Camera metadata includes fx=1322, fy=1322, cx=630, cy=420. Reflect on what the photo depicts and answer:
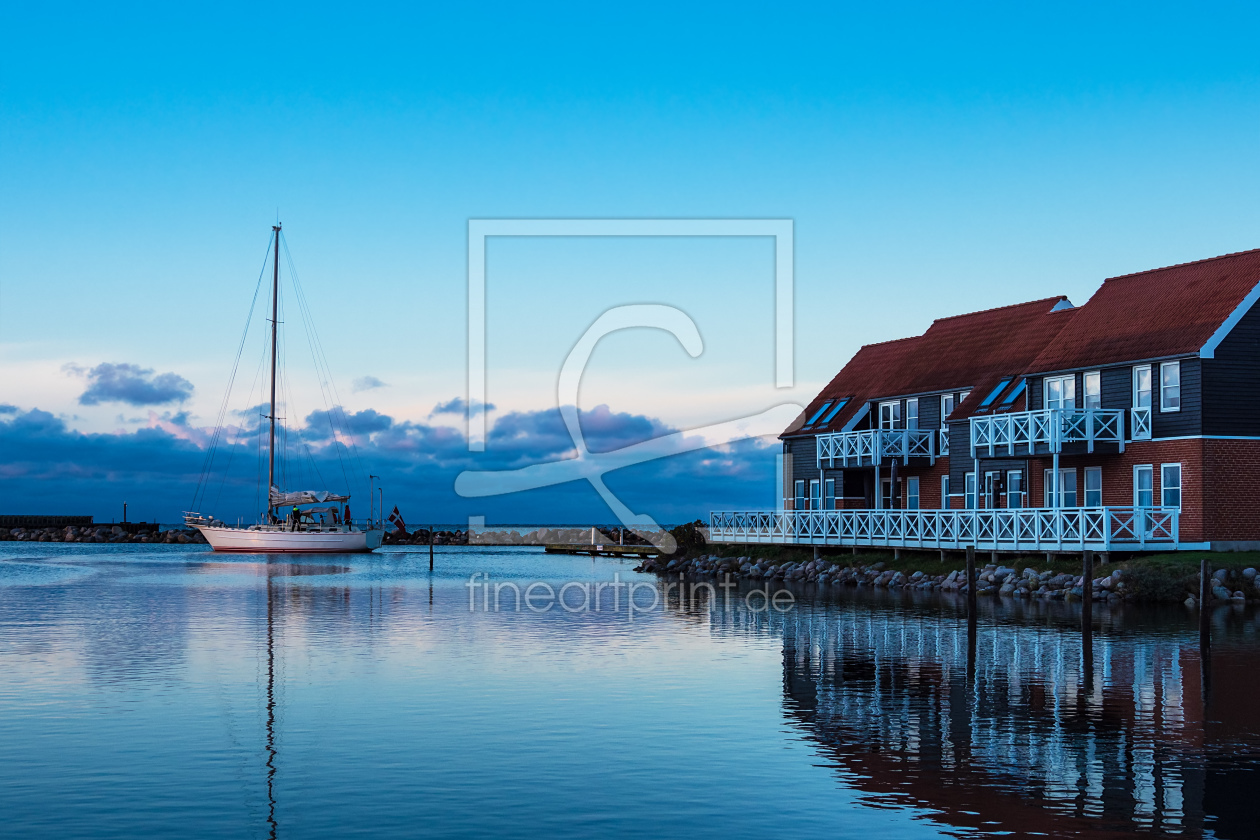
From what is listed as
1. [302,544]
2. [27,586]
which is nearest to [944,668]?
[27,586]

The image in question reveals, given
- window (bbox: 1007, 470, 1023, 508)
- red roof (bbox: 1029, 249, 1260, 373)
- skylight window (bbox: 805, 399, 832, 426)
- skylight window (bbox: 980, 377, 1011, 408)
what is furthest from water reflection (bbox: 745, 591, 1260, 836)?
skylight window (bbox: 805, 399, 832, 426)

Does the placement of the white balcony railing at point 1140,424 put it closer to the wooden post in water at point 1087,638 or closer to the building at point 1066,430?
the building at point 1066,430

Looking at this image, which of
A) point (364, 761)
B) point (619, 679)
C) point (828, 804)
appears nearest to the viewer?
point (828, 804)

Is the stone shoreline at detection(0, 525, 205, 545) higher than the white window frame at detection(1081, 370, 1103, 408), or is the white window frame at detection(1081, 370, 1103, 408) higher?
the white window frame at detection(1081, 370, 1103, 408)

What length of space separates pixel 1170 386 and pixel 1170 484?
129 inches

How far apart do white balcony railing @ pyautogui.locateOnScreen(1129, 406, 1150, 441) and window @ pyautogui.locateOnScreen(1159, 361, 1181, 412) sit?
0.61m

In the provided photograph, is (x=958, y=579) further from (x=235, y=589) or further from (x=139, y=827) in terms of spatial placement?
(x=139, y=827)

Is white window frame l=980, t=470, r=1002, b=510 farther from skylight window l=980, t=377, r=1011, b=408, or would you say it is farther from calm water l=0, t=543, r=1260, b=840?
calm water l=0, t=543, r=1260, b=840

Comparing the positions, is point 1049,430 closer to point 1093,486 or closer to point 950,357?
point 1093,486

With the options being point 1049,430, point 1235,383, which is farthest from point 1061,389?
point 1235,383

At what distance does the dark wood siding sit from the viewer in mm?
42219

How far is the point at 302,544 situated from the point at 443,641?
72.6 metres

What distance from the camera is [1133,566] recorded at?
40250mm

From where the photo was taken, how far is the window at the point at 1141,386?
1753 inches
